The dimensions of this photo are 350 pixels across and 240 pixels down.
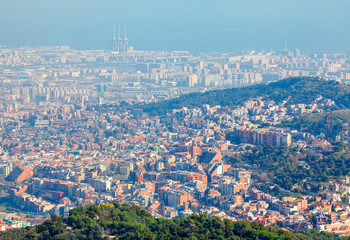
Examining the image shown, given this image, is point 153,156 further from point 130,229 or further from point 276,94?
point 130,229

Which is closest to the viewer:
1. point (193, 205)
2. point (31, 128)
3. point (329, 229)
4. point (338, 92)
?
point (329, 229)

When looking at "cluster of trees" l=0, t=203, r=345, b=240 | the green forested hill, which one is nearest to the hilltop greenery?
the green forested hill

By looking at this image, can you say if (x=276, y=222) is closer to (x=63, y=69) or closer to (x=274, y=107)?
(x=274, y=107)

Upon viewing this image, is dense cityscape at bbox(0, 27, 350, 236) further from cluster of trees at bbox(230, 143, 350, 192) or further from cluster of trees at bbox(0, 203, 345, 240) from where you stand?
cluster of trees at bbox(0, 203, 345, 240)

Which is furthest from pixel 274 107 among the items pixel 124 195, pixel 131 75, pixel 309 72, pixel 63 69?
pixel 63 69

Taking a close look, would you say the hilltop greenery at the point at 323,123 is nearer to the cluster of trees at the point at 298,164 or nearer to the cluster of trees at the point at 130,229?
the cluster of trees at the point at 298,164

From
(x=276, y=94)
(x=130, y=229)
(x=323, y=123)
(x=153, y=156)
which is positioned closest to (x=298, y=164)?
(x=323, y=123)
